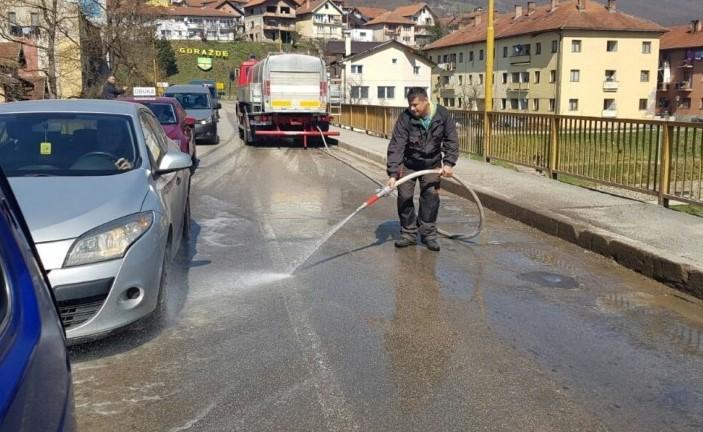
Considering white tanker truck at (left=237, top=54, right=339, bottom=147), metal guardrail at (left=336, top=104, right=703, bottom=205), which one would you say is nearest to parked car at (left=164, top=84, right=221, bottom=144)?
white tanker truck at (left=237, top=54, right=339, bottom=147)

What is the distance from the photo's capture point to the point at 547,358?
494cm

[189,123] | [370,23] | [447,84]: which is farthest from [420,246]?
[370,23]

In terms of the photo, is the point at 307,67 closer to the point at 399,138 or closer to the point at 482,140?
the point at 482,140

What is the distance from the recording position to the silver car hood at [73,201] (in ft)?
14.9

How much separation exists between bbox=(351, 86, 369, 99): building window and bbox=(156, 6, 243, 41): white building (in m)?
55.8

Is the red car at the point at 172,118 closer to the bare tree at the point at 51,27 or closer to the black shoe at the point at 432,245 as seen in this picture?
the bare tree at the point at 51,27

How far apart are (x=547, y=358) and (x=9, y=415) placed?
12.8 ft

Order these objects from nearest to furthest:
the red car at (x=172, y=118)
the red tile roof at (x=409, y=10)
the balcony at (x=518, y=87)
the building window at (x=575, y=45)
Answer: the red car at (x=172, y=118)
the building window at (x=575, y=45)
the balcony at (x=518, y=87)
the red tile roof at (x=409, y=10)

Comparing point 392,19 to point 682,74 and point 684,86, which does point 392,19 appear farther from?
point 684,86

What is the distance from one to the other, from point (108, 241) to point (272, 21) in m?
140

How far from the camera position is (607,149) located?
11.2 m

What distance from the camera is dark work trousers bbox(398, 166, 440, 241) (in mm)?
8289

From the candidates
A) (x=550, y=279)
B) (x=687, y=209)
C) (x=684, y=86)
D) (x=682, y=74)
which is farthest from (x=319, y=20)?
(x=550, y=279)

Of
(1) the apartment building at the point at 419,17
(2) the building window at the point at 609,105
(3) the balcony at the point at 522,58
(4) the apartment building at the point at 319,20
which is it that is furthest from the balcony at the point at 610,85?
(4) the apartment building at the point at 319,20
